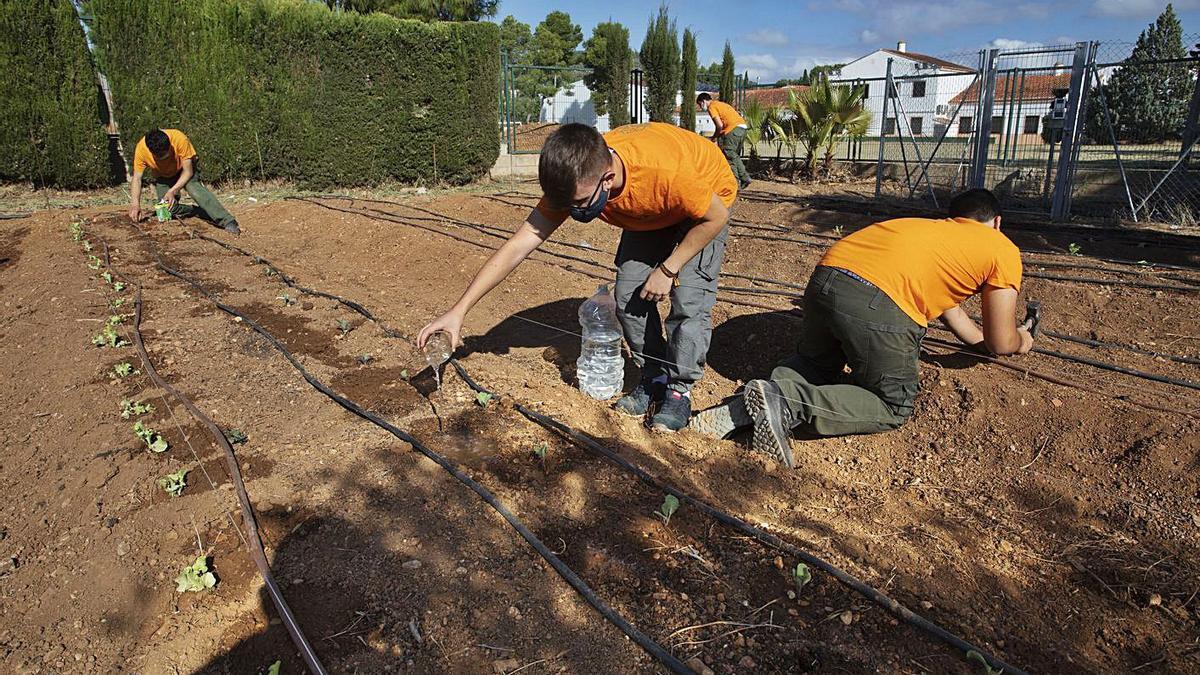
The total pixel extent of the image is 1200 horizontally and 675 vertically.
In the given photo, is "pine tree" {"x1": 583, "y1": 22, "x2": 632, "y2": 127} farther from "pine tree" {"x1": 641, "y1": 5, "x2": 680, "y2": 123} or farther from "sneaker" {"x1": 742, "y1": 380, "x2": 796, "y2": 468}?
"sneaker" {"x1": 742, "y1": 380, "x2": 796, "y2": 468}

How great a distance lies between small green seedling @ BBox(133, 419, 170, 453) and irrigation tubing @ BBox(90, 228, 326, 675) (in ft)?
0.64

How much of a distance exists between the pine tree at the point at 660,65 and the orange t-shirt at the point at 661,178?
16.5 metres

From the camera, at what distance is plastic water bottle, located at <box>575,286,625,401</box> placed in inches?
164

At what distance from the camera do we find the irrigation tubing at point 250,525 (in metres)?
2.05

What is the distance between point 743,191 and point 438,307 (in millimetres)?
8269

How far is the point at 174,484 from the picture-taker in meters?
2.84

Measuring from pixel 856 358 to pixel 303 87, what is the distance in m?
11.9

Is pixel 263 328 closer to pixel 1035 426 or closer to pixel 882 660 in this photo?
pixel 882 660

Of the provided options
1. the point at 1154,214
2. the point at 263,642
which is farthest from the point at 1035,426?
the point at 1154,214

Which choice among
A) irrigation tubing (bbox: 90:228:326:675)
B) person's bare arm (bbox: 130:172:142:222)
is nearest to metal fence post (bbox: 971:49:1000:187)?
irrigation tubing (bbox: 90:228:326:675)

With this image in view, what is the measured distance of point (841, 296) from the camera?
11.0 ft

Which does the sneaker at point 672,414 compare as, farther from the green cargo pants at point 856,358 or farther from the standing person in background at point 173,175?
the standing person in background at point 173,175

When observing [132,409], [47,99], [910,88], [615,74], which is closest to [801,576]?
[132,409]

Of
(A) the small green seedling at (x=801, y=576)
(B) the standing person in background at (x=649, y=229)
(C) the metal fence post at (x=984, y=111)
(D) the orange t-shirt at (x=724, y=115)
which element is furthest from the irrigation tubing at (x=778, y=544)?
(C) the metal fence post at (x=984, y=111)
